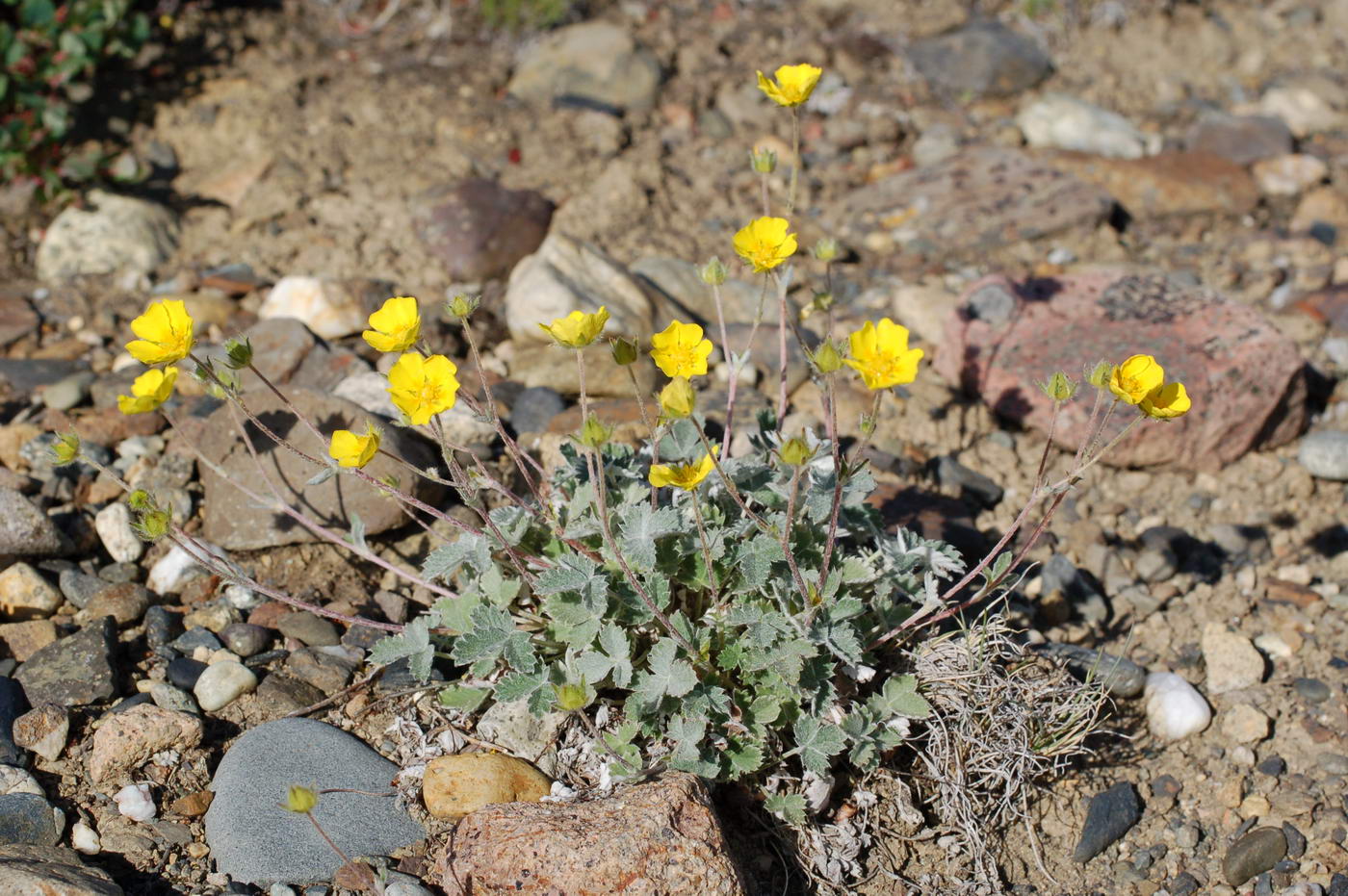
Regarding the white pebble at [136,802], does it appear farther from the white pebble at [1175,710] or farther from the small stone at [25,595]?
the white pebble at [1175,710]

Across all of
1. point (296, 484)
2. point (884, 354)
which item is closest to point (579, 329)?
point (884, 354)

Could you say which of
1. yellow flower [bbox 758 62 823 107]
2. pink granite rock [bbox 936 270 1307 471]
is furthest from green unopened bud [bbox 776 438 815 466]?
pink granite rock [bbox 936 270 1307 471]

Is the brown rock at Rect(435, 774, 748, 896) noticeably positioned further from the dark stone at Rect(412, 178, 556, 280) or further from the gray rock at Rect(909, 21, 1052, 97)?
the gray rock at Rect(909, 21, 1052, 97)

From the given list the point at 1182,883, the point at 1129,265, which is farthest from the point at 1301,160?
the point at 1182,883

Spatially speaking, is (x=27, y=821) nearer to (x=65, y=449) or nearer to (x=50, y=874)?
(x=50, y=874)

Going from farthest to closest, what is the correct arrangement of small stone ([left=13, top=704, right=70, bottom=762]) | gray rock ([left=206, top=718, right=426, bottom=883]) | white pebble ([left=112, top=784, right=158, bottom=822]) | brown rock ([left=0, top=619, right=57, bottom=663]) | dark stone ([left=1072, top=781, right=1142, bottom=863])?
1. brown rock ([left=0, top=619, right=57, bottom=663])
2. dark stone ([left=1072, top=781, right=1142, bottom=863])
3. small stone ([left=13, top=704, right=70, bottom=762])
4. white pebble ([left=112, top=784, right=158, bottom=822])
5. gray rock ([left=206, top=718, right=426, bottom=883])
